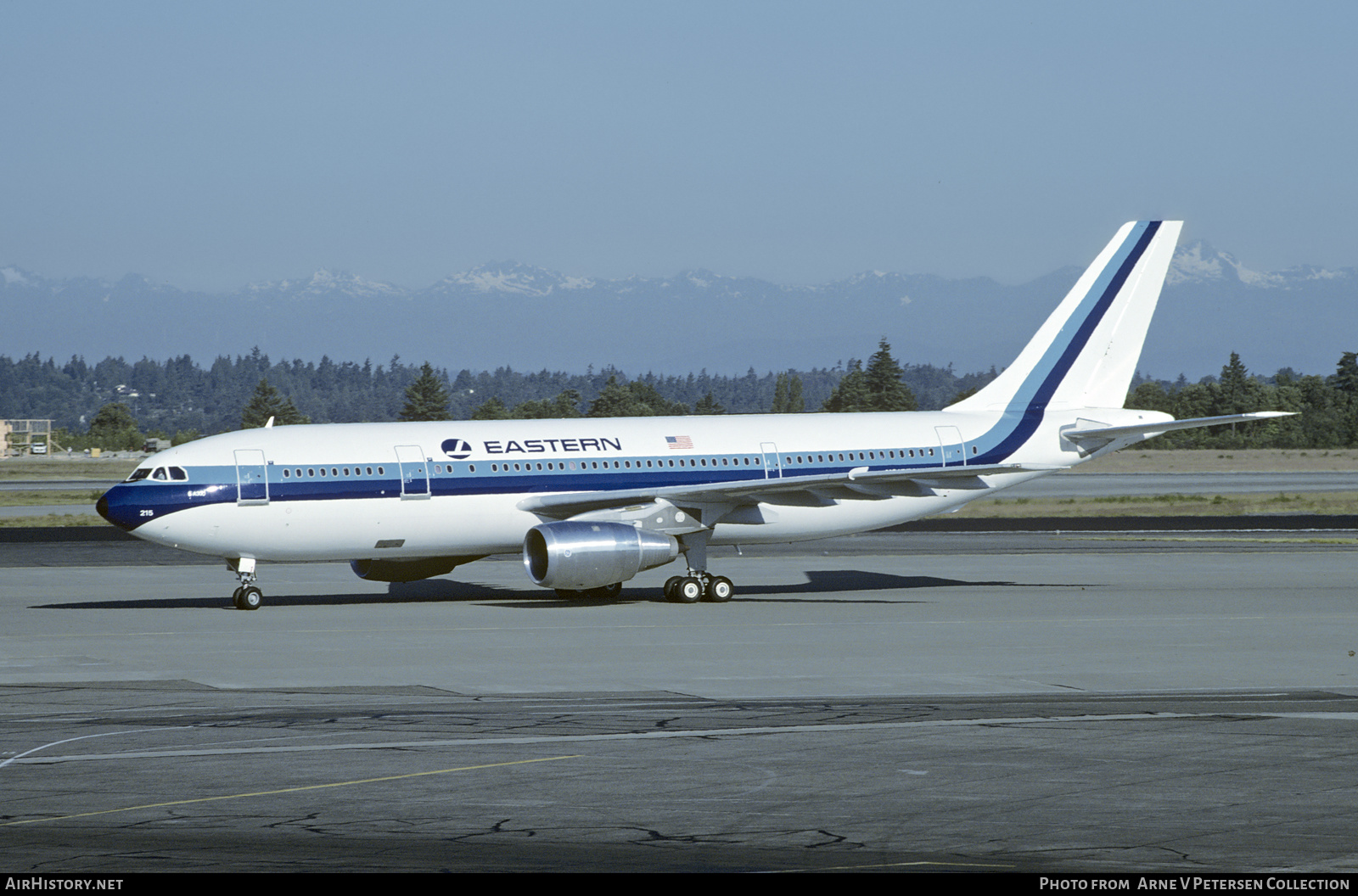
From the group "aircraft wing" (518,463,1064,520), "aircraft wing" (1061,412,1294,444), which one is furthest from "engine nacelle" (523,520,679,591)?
"aircraft wing" (1061,412,1294,444)

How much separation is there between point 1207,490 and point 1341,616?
63.9m

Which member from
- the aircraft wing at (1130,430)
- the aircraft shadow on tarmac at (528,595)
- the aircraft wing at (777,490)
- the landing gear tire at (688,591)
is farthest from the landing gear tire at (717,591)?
the aircraft wing at (1130,430)

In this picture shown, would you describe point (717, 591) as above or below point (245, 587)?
below

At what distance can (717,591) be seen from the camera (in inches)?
1377

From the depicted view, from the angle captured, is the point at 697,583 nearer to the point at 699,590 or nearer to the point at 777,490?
the point at 699,590

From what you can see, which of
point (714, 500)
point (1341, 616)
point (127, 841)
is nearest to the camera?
point (127, 841)

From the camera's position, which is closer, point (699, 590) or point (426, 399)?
point (699, 590)

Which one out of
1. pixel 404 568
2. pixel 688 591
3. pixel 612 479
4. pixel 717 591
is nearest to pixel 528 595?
pixel 404 568

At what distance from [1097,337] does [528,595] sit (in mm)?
16613

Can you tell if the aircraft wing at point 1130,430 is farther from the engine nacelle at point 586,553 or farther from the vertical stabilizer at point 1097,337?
the engine nacelle at point 586,553

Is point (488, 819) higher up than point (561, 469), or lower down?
lower down
